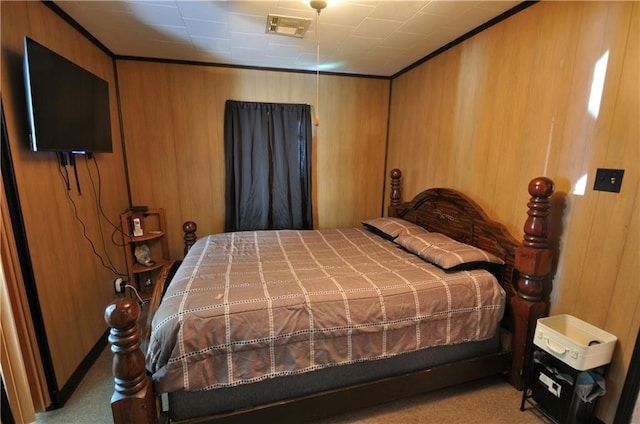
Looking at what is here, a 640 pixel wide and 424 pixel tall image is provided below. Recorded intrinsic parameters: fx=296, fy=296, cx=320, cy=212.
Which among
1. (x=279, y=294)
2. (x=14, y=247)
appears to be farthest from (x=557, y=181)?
(x=14, y=247)

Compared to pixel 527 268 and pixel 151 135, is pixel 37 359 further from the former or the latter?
pixel 527 268

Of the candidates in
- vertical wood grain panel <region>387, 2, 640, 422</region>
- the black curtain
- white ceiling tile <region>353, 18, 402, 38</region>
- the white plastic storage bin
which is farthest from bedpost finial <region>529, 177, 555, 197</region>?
the black curtain

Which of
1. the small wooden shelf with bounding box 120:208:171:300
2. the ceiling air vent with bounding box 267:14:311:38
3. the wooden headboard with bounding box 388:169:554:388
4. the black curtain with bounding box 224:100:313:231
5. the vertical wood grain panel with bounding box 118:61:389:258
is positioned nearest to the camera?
the wooden headboard with bounding box 388:169:554:388

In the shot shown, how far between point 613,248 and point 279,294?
1726mm

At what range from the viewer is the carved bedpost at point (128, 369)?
44.6 inches

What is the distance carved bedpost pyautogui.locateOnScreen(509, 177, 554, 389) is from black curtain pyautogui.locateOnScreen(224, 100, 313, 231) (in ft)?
7.40

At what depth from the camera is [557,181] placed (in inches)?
70.0

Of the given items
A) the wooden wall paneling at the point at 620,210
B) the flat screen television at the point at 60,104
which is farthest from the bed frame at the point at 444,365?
the flat screen television at the point at 60,104

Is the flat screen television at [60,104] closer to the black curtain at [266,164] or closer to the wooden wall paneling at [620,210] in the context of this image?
the black curtain at [266,164]

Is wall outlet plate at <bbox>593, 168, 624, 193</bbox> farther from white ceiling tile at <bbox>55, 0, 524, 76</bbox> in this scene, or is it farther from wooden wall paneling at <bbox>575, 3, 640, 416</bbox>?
white ceiling tile at <bbox>55, 0, 524, 76</bbox>

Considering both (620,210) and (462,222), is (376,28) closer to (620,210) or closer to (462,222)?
(462,222)

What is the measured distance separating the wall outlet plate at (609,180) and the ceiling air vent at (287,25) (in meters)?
2.06

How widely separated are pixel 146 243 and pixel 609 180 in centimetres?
382

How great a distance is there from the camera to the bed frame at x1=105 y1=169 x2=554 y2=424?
1.16 metres
